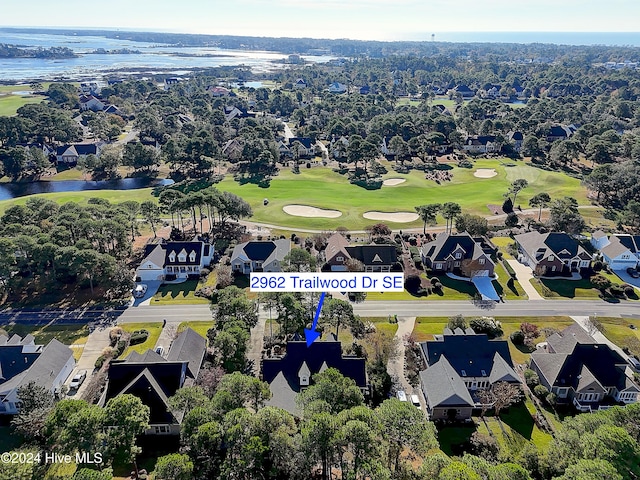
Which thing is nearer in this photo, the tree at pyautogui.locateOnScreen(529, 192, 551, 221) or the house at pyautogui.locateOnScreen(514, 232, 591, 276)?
the house at pyautogui.locateOnScreen(514, 232, 591, 276)

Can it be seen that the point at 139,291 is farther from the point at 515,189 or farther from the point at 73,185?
the point at 515,189

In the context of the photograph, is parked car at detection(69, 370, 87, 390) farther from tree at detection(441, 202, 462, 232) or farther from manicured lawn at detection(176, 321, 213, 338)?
tree at detection(441, 202, 462, 232)

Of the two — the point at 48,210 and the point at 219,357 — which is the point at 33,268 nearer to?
the point at 48,210

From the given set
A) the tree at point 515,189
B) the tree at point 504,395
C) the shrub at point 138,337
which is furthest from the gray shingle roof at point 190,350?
the tree at point 515,189

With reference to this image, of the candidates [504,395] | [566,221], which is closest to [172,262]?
[504,395]

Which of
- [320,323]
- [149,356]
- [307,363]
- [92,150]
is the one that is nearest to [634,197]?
[320,323]

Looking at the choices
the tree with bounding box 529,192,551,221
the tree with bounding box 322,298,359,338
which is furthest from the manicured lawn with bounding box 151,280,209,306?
the tree with bounding box 529,192,551,221
